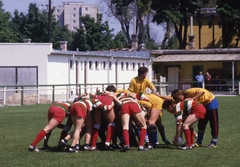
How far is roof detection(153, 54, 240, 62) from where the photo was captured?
55688mm

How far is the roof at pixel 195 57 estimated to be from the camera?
183 ft

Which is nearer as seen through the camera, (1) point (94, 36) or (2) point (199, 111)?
(2) point (199, 111)

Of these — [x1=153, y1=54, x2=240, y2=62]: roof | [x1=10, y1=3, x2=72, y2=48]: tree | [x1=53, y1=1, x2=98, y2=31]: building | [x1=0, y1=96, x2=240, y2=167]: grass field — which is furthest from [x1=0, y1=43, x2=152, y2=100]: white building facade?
[x1=53, y1=1, x2=98, y2=31]: building

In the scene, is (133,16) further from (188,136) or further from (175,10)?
(188,136)

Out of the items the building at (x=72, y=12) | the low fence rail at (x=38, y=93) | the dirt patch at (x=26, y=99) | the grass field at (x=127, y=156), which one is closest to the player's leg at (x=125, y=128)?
the grass field at (x=127, y=156)

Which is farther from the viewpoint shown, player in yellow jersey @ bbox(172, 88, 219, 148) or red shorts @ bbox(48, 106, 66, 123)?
player in yellow jersey @ bbox(172, 88, 219, 148)

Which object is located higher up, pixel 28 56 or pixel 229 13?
pixel 229 13

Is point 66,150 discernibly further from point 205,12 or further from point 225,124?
point 205,12

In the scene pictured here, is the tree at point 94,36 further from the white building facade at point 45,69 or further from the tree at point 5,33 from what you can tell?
the white building facade at point 45,69

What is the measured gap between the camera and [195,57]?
57.8m

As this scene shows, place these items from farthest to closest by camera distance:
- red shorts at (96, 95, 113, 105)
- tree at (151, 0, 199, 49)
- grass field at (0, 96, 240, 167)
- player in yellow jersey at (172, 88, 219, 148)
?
tree at (151, 0, 199, 49) < player in yellow jersey at (172, 88, 219, 148) < red shorts at (96, 95, 113, 105) < grass field at (0, 96, 240, 167)

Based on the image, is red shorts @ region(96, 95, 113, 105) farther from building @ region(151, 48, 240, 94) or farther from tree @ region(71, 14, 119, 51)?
tree @ region(71, 14, 119, 51)

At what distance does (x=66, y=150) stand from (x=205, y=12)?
213 feet

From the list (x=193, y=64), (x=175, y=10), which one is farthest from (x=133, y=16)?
(x=193, y=64)
